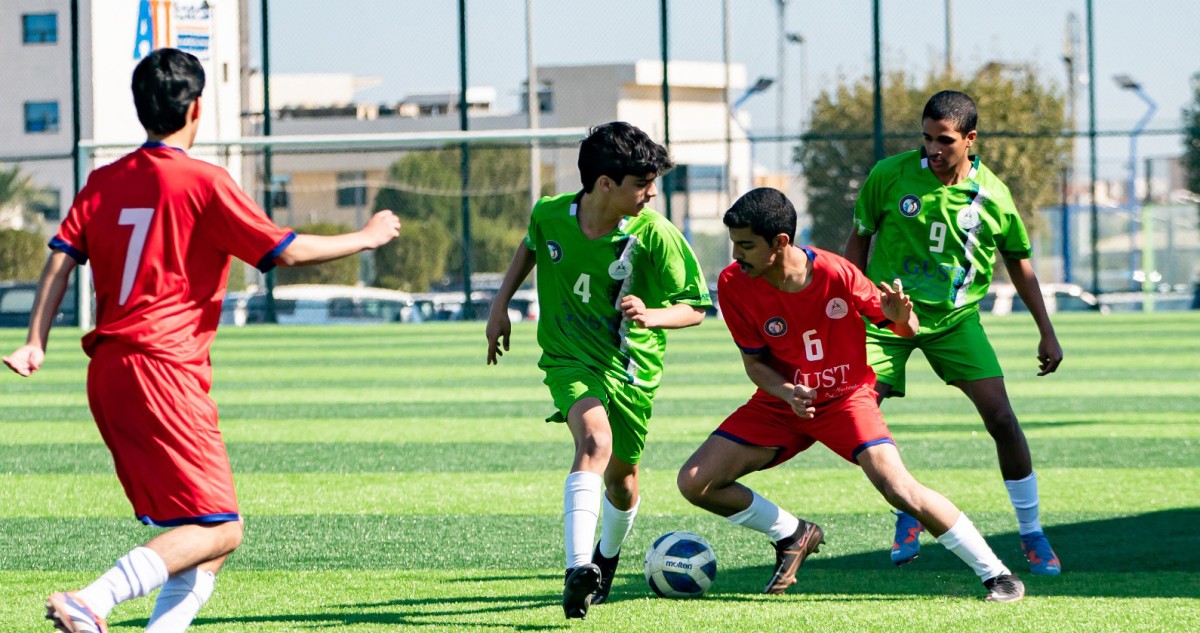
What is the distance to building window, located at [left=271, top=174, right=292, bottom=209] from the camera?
1003 inches

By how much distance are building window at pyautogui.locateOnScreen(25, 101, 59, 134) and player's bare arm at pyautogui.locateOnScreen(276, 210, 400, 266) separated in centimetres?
5005

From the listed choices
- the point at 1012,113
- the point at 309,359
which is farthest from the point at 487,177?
the point at 1012,113

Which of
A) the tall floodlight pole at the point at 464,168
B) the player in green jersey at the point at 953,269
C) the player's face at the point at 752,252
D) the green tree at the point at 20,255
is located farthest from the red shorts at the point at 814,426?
the green tree at the point at 20,255

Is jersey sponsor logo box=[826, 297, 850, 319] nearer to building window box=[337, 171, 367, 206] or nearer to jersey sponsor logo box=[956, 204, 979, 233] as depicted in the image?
jersey sponsor logo box=[956, 204, 979, 233]

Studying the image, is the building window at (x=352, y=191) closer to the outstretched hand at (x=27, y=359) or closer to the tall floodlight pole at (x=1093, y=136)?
the tall floodlight pole at (x=1093, y=136)

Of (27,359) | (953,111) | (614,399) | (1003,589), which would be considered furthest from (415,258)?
(27,359)

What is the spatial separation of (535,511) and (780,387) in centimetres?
264

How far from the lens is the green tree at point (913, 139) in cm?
2591

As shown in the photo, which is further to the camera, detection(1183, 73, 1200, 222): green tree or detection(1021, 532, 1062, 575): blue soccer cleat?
detection(1183, 73, 1200, 222): green tree

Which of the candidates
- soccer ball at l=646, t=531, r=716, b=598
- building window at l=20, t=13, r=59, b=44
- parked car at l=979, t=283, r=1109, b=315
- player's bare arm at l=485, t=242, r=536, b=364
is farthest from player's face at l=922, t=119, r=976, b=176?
building window at l=20, t=13, r=59, b=44

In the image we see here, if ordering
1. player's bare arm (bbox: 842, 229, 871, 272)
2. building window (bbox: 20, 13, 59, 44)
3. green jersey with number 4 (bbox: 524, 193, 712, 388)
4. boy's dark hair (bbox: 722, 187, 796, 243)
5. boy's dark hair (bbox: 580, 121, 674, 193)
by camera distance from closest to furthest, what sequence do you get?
1. boy's dark hair (bbox: 722, 187, 796, 243)
2. boy's dark hair (bbox: 580, 121, 674, 193)
3. green jersey with number 4 (bbox: 524, 193, 712, 388)
4. player's bare arm (bbox: 842, 229, 871, 272)
5. building window (bbox: 20, 13, 59, 44)

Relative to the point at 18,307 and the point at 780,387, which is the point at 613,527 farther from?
the point at 18,307

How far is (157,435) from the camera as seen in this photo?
12.8ft

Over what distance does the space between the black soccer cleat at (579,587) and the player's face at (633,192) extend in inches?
50.6
